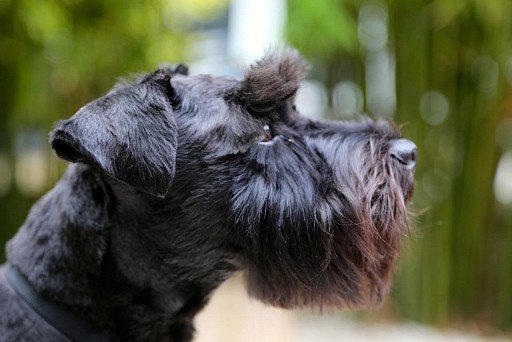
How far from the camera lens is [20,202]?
2.93m

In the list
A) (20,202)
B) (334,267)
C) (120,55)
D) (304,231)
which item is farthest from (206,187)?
(20,202)

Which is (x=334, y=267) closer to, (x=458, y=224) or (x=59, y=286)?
(x=59, y=286)

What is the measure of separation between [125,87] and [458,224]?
8.51 ft

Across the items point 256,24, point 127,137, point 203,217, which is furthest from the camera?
point 256,24

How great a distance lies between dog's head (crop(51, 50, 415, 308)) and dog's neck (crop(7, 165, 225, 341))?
3.1 inches

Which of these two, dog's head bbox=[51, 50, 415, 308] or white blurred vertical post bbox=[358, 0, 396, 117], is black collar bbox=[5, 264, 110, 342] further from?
white blurred vertical post bbox=[358, 0, 396, 117]

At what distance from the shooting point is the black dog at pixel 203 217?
1.27 meters

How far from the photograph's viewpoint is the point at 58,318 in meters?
1.25

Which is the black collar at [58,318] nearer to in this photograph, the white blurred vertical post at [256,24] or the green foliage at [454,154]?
the white blurred vertical post at [256,24]

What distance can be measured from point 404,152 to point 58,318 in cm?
85

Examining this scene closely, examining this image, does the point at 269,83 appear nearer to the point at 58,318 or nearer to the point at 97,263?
the point at 97,263

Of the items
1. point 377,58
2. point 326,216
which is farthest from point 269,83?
point 377,58

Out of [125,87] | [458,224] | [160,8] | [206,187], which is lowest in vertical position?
[458,224]

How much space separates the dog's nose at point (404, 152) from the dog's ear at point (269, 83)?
0.89 feet
